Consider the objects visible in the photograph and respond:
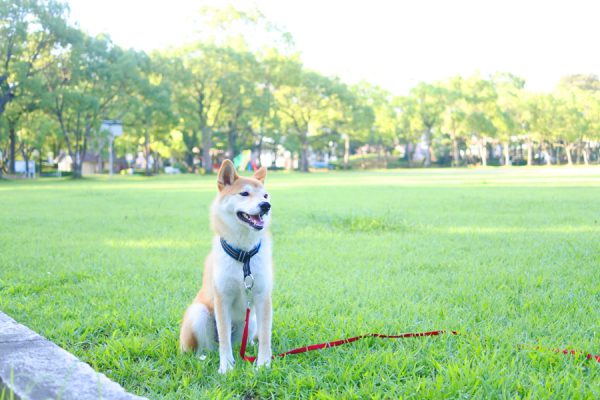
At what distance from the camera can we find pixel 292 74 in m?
49.1

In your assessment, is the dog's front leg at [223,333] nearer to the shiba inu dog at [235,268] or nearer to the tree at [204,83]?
the shiba inu dog at [235,268]

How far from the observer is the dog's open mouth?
10.5 ft

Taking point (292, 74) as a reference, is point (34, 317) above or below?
below

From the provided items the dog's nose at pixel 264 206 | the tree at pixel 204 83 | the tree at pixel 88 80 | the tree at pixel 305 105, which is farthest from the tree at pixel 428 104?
the dog's nose at pixel 264 206

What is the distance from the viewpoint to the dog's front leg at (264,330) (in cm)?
329

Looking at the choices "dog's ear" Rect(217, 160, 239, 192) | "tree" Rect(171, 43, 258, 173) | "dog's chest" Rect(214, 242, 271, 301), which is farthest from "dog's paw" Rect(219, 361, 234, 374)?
"tree" Rect(171, 43, 258, 173)

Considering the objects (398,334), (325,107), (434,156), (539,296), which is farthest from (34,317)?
(434,156)

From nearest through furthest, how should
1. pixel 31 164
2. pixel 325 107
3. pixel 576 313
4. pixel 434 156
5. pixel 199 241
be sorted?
pixel 576 313, pixel 199 241, pixel 31 164, pixel 325 107, pixel 434 156

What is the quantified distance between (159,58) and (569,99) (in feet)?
165

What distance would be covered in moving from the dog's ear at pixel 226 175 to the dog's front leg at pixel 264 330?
30.4 inches

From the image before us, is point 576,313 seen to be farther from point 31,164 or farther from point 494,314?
point 31,164

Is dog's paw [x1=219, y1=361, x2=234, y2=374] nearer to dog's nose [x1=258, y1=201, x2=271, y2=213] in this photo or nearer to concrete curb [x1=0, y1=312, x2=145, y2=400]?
concrete curb [x1=0, y1=312, x2=145, y2=400]

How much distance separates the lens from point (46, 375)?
2.49 m

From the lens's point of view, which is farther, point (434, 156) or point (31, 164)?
point (434, 156)
